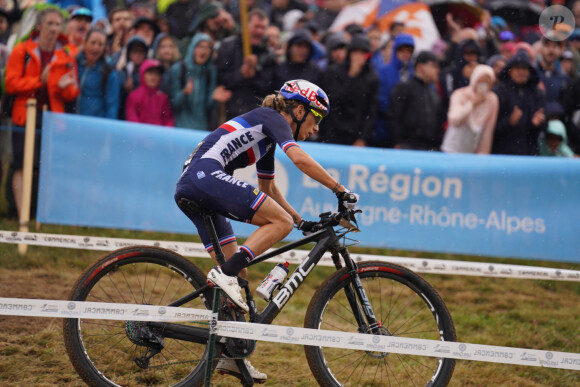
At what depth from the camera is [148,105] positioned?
371 inches

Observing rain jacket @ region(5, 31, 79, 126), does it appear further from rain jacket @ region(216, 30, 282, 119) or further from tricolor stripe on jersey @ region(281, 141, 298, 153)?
tricolor stripe on jersey @ region(281, 141, 298, 153)

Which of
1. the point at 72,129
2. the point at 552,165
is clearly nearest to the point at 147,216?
the point at 72,129

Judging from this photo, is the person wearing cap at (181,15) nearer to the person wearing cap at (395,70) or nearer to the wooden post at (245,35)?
the wooden post at (245,35)

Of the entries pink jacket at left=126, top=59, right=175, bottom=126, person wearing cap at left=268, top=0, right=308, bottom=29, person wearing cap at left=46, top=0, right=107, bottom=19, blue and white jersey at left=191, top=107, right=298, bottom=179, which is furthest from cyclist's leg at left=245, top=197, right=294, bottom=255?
person wearing cap at left=268, top=0, right=308, bottom=29

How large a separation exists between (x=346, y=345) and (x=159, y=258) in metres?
1.46

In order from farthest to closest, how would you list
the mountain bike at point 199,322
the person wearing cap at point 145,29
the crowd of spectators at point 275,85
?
the person wearing cap at point 145,29 → the crowd of spectators at point 275,85 → the mountain bike at point 199,322

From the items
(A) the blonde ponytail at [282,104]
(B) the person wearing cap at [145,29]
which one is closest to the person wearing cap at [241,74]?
(B) the person wearing cap at [145,29]

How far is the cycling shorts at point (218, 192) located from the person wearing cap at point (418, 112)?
5.01 m

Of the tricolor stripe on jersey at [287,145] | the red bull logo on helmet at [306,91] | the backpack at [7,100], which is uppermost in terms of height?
the red bull logo on helmet at [306,91]

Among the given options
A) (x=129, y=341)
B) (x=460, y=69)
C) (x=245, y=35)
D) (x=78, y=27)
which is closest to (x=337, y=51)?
(x=245, y=35)

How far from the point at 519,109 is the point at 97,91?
575 cm

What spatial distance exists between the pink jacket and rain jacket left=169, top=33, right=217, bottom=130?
0.15 meters

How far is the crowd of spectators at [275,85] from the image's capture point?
9305mm

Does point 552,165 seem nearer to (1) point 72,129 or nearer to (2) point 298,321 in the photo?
(2) point 298,321
